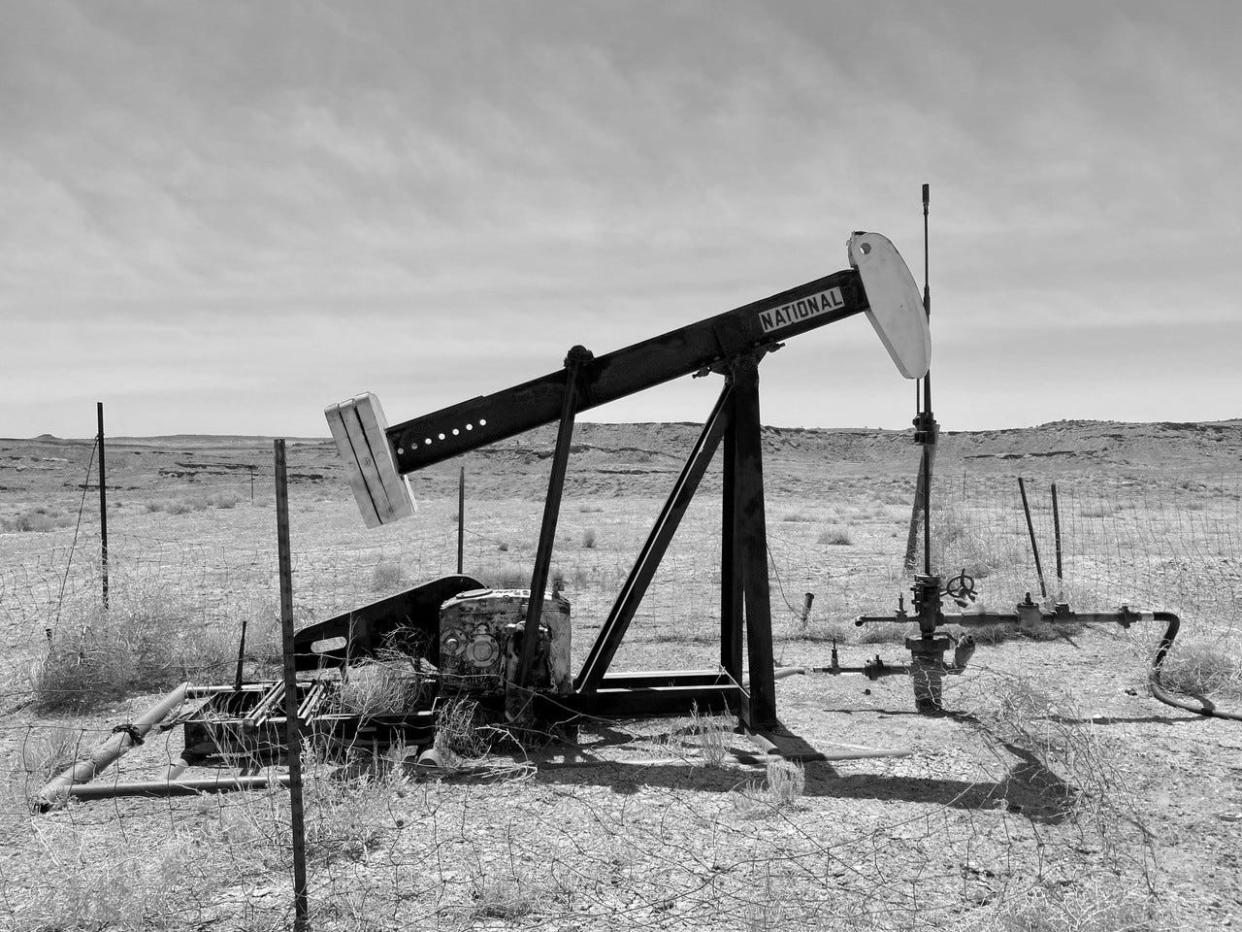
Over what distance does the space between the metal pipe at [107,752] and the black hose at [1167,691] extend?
20.6ft

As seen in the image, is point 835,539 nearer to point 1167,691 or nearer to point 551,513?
point 1167,691

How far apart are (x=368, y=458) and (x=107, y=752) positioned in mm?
2184

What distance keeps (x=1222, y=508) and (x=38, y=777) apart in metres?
27.2

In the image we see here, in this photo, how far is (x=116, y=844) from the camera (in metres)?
4.18

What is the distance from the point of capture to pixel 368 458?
5176mm

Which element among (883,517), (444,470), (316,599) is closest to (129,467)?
(444,470)

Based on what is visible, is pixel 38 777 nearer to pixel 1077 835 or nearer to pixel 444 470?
pixel 1077 835

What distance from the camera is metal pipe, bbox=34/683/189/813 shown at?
15.3 ft

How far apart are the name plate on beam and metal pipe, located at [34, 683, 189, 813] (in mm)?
1903

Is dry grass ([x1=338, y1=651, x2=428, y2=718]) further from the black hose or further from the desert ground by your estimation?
the black hose

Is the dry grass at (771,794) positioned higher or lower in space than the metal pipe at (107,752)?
lower

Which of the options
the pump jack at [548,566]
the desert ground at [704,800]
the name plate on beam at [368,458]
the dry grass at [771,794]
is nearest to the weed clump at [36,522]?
the desert ground at [704,800]

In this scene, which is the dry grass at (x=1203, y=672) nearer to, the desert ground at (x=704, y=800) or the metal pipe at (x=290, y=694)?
the desert ground at (x=704, y=800)

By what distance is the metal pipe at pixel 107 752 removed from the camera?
4672mm
